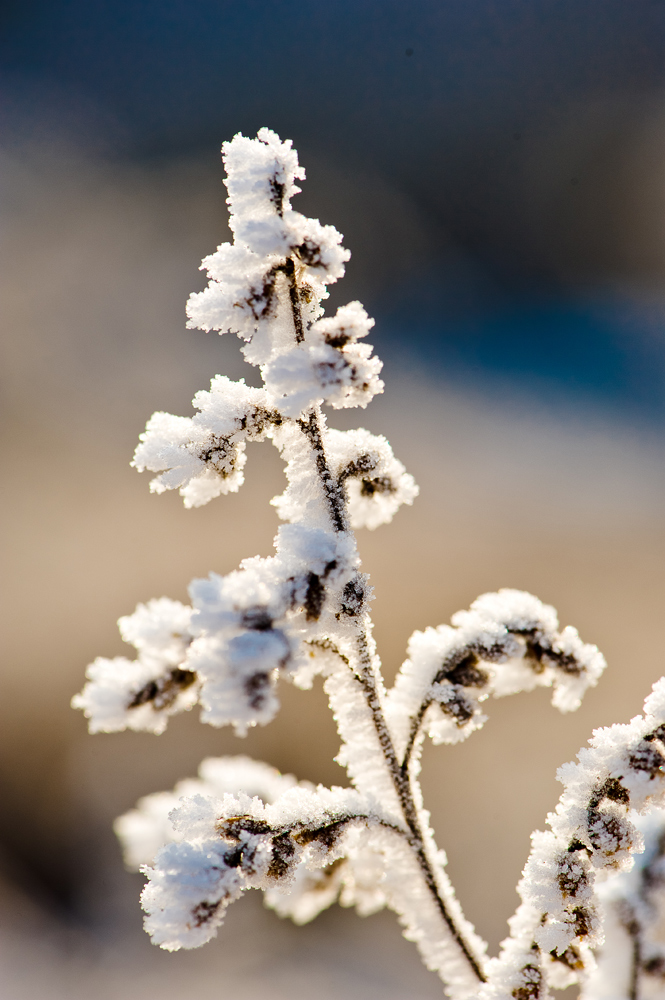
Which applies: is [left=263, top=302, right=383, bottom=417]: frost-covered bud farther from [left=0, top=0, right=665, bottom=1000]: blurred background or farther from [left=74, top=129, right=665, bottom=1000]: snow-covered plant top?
[left=0, top=0, right=665, bottom=1000]: blurred background

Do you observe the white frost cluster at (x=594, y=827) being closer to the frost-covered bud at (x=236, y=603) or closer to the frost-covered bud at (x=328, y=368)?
the frost-covered bud at (x=236, y=603)

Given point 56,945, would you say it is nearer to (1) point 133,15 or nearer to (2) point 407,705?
(2) point 407,705

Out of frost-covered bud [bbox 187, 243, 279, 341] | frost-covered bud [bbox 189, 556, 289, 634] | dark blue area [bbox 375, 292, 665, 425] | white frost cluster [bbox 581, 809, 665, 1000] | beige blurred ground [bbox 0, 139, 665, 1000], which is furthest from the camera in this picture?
dark blue area [bbox 375, 292, 665, 425]

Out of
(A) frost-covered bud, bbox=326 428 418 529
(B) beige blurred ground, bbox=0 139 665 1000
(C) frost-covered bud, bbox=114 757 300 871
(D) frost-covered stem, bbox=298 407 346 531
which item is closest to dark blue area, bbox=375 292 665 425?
(B) beige blurred ground, bbox=0 139 665 1000

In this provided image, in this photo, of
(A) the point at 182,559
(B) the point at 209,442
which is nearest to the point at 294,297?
(B) the point at 209,442

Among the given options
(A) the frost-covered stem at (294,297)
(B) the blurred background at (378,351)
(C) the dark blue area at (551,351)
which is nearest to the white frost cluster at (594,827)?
(A) the frost-covered stem at (294,297)

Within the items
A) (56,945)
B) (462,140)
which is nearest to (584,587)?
(56,945)

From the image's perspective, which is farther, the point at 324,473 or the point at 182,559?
the point at 182,559

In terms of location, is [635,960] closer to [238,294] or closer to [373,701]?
[373,701]
